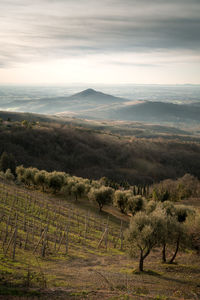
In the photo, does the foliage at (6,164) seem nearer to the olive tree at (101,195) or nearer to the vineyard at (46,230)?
the vineyard at (46,230)

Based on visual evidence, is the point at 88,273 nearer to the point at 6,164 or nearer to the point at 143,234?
the point at 143,234

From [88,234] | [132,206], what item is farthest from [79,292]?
[132,206]

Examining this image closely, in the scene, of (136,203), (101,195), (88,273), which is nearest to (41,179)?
(101,195)

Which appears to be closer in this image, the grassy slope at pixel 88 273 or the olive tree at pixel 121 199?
the grassy slope at pixel 88 273

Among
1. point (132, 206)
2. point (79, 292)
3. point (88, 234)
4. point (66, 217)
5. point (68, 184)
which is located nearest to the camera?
point (79, 292)

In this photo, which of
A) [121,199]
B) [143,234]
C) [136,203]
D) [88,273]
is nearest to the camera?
[88,273]

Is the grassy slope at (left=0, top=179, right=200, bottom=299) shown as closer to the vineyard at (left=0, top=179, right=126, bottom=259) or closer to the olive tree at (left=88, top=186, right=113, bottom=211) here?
the vineyard at (left=0, top=179, right=126, bottom=259)

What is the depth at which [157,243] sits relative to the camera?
1652 inches

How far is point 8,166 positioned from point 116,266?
107 metres

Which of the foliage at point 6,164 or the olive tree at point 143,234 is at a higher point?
the olive tree at point 143,234

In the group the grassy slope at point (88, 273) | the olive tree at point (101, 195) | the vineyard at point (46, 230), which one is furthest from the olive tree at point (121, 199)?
the grassy slope at point (88, 273)

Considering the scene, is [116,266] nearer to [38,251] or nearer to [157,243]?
[157,243]

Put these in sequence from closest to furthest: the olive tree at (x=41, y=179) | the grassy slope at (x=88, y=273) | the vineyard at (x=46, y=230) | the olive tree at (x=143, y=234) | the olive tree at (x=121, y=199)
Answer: the grassy slope at (x=88, y=273) < the olive tree at (x=143, y=234) < the vineyard at (x=46, y=230) < the olive tree at (x=121, y=199) < the olive tree at (x=41, y=179)

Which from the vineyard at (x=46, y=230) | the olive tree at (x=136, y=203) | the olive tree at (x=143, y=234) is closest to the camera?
the olive tree at (x=143, y=234)
